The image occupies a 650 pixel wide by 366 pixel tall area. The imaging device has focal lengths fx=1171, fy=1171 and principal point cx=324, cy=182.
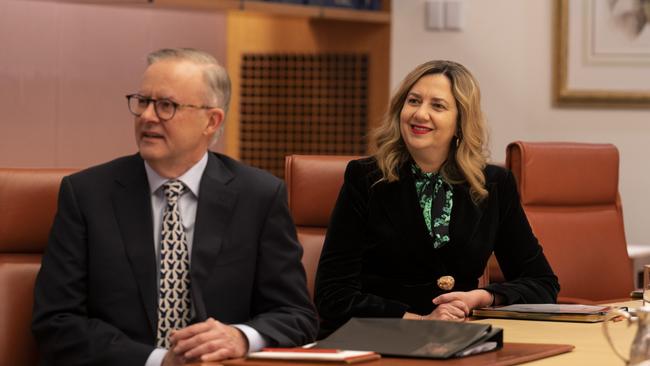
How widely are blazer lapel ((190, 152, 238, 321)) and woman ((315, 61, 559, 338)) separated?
2.48ft

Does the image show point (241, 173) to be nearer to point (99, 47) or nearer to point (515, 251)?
point (515, 251)

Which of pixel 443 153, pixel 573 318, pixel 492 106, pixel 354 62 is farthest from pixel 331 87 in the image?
pixel 573 318

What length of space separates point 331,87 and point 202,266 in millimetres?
4100

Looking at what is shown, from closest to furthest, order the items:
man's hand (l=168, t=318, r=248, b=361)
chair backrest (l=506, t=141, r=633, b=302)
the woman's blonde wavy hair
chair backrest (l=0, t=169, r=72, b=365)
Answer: man's hand (l=168, t=318, r=248, b=361), chair backrest (l=0, t=169, r=72, b=365), the woman's blonde wavy hair, chair backrest (l=506, t=141, r=633, b=302)

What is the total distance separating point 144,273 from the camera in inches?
104

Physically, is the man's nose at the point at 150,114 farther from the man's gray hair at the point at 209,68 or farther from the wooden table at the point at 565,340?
the wooden table at the point at 565,340

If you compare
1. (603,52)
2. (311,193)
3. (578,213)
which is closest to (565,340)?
(311,193)

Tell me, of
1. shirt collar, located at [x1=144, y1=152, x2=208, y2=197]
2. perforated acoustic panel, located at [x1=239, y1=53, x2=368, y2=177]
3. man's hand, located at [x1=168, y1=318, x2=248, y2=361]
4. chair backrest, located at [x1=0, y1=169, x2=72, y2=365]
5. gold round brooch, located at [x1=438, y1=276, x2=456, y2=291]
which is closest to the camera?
man's hand, located at [x1=168, y1=318, x2=248, y2=361]

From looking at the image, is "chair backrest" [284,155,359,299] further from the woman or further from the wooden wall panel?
the wooden wall panel

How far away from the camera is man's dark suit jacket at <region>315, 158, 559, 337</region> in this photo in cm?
344

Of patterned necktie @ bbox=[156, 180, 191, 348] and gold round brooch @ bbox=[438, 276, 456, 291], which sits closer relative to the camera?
patterned necktie @ bbox=[156, 180, 191, 348]

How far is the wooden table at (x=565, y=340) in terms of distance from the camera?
2242 millimetres

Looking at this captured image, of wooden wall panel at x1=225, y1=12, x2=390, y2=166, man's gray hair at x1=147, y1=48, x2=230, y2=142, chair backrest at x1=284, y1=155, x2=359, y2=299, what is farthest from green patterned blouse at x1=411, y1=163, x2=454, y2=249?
wooden wall panel at x1=225, y1=12, x2=390, y2=166

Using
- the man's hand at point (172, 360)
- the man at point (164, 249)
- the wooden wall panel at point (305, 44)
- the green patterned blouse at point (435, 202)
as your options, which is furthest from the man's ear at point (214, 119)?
the wooden wall panel at point (305, 44)
